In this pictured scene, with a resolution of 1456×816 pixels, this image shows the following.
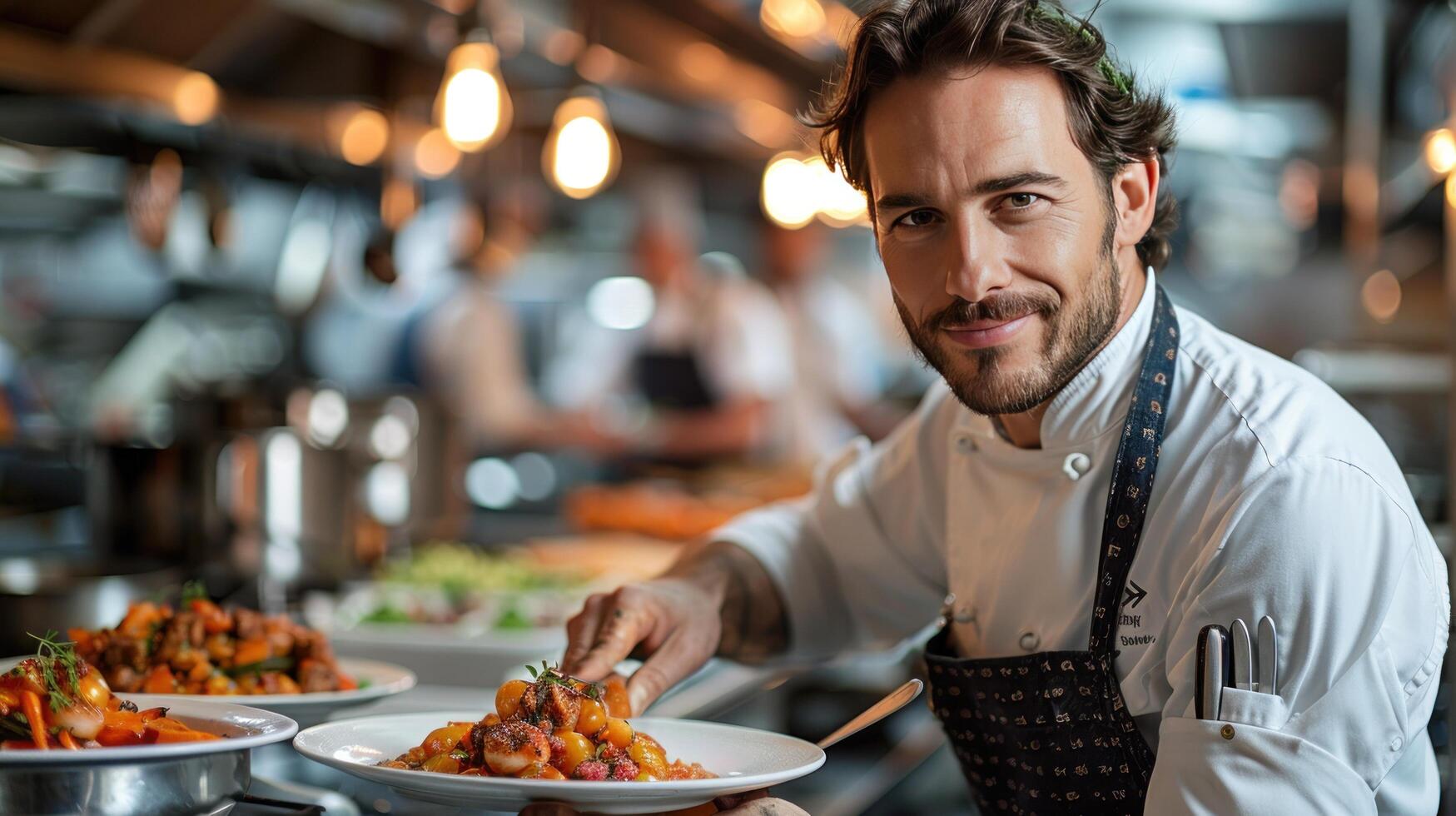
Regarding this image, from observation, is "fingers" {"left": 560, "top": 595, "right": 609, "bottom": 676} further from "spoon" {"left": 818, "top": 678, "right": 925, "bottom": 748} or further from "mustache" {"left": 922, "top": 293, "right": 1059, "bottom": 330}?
"mustache" {"left": 922, "top": 293, "right": 1059, "bottom": 330}

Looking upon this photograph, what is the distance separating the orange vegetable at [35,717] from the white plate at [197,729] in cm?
5

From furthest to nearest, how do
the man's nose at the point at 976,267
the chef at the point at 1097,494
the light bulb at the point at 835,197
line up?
the light bulb at the point at 835,197 < the man's nose at the point at 976,267 < the chef at the point at 1097,494

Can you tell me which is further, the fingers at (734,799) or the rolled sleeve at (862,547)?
the rolled sleeve at (862,547)

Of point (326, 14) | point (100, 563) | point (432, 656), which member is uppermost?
point (326, 14)

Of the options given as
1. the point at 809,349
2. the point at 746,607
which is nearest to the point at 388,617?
the point at 746,607

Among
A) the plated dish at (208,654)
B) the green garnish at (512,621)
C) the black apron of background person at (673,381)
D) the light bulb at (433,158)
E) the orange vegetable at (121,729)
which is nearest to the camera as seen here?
the orange vegetable at (121,729)

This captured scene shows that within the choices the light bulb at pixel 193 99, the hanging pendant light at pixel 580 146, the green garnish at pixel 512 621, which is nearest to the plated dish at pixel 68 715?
the green garnish at pixel 512 621

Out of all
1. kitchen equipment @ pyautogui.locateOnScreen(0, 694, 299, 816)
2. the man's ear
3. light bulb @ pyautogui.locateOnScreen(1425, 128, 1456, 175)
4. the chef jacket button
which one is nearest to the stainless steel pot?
kitchen equipment @ pyautogui.locateOnScreen(0, 694, 299, 816)

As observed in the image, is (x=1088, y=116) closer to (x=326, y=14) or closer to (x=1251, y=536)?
(x=1251, y=536)

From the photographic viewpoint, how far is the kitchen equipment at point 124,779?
1.05m

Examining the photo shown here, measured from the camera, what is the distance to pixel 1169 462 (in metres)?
1.50

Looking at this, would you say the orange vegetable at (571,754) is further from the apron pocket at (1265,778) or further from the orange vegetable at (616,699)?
the apron pocket at (1265,778)

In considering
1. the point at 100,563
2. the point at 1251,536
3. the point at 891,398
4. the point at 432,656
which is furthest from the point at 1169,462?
the point at 891,398

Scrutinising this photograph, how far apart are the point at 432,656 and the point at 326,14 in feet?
9.02
